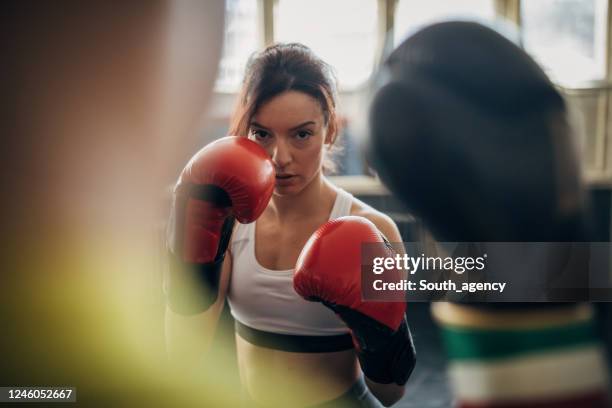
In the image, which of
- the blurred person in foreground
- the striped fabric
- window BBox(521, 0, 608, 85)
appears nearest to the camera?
the blurred person in foreground

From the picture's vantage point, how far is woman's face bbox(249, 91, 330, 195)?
28.5 inches

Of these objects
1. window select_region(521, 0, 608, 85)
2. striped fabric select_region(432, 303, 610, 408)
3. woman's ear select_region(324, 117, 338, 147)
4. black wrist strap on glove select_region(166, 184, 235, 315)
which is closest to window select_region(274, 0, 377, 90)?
window select_region(521, 0, 608, 85)

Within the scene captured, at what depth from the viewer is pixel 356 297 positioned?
62 cm

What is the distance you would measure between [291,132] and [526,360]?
477mm

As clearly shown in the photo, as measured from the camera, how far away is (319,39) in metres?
1.46

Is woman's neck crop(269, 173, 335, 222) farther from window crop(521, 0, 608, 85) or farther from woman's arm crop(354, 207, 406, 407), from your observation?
window crop(521, 0, 608, 85)

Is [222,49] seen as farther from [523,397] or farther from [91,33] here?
[523,397]

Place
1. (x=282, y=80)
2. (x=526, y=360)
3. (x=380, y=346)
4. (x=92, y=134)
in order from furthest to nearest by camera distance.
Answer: (x=282, y=80), (x=380, y=346), (x=526, y=360), (x=92, y=134)

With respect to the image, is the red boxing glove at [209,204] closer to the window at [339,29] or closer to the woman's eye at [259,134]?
the woman's eye at [259,134]

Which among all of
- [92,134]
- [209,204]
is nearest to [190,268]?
[209,204]

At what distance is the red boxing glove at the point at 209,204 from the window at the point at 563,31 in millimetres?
667

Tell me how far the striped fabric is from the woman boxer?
1.24 ft

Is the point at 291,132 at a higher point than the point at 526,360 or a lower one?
higher

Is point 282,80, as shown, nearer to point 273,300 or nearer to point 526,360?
Result: point 273,300
